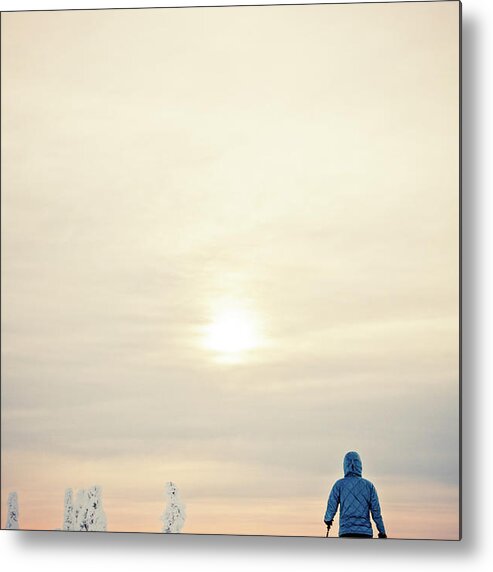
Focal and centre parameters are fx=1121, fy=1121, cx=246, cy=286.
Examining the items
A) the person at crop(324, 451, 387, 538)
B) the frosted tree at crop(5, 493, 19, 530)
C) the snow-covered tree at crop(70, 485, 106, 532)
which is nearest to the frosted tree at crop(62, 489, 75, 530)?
the snow-covered tree at crop(70, 485, 106, 532)

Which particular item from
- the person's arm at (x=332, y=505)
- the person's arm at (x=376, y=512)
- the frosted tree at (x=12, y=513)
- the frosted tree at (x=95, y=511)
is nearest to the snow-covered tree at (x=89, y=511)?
the frosted tree at (x=95, y=511)

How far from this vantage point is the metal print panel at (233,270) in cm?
347

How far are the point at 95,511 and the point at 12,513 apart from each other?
0.28m

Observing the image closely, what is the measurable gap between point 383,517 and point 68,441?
1024mm

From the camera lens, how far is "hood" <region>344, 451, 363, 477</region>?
136 inches

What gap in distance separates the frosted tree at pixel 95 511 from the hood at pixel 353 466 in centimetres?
78

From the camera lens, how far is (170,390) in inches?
140

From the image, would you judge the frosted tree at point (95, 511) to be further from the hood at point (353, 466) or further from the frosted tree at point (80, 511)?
the hood at point (353, 466)

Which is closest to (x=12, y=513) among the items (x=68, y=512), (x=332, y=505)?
(x=68, y=512)

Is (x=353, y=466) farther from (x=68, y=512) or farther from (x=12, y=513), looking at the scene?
(x=12, y=513)

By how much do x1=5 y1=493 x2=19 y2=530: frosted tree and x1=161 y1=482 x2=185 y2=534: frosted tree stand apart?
0.48 m

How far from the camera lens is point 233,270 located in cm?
356

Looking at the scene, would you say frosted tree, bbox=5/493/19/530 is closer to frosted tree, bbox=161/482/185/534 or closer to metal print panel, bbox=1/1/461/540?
metal print panel, bbox=1/1/461/540

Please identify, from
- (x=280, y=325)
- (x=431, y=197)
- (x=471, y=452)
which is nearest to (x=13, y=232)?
(x=280, y=325)
